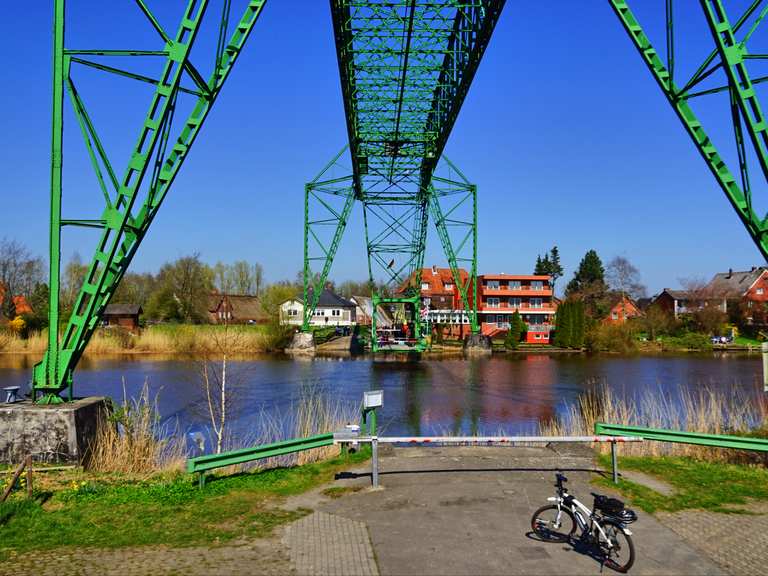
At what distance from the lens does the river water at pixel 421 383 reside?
18.3 meters

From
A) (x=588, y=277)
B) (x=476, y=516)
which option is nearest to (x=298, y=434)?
(x=476, y=516)

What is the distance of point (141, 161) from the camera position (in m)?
8.48

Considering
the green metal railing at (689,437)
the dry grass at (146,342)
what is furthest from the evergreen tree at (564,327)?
the green metal railing at (689,437)

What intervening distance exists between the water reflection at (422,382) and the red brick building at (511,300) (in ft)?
53.1

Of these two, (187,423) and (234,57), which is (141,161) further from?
(187,423)

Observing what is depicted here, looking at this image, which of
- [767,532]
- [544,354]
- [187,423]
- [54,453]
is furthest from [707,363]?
[54,453]

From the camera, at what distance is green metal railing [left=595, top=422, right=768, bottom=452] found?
8.09m

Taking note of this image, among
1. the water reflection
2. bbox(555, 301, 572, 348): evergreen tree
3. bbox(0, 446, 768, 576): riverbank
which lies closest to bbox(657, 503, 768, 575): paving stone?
bbox(0, 446, 768, 576): riverbank

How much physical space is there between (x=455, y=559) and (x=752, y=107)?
21.9ft

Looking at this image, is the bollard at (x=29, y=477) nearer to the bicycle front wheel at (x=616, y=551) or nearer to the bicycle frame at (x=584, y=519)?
the bicycle frame at (x=584, y=519)

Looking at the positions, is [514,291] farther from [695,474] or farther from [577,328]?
[695,474]

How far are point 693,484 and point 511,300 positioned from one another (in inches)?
2155

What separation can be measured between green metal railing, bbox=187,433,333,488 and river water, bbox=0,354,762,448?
4.63 m

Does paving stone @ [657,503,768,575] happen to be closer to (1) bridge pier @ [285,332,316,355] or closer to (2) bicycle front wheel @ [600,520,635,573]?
(2) bicycle front wheel @ [600,520,635,573]
